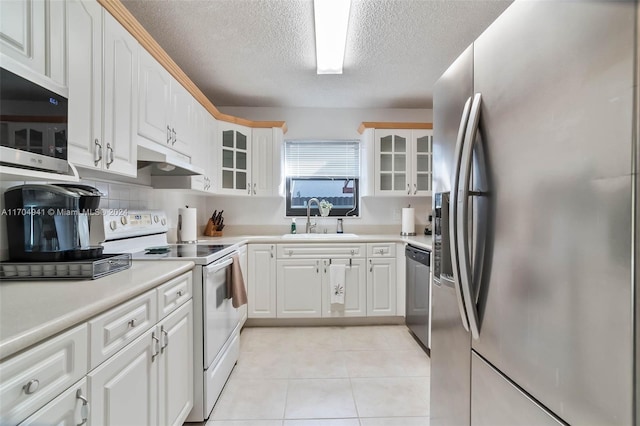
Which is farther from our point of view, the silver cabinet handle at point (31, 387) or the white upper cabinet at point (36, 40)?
the white upper cabinet at point (36, 40)

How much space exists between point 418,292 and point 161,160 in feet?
7.33

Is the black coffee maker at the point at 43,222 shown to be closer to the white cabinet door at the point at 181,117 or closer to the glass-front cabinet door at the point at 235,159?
the white cabinet door at the point at 181,117

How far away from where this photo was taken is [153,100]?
1763 millimetres

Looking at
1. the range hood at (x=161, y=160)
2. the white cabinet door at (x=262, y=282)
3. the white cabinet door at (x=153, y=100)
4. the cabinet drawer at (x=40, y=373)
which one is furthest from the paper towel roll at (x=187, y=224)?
the cabinet drawer at (x=40, y=373)

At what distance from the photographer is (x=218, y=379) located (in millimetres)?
1755

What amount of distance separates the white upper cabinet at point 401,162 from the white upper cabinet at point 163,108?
6.32 ft

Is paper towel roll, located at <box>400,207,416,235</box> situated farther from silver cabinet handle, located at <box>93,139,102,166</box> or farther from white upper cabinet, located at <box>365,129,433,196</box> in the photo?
silver cabinet handle, located at <box>93,139,102,166</box>

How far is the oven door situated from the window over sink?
5.41ft

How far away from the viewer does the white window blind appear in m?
3.52

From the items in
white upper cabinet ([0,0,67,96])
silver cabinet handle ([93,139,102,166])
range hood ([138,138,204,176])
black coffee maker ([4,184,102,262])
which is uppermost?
white upper cabinet ([0,0,67,96])

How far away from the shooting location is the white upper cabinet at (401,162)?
10.6ft

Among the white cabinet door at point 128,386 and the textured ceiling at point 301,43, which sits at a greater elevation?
the textured ceiling at point 301,43

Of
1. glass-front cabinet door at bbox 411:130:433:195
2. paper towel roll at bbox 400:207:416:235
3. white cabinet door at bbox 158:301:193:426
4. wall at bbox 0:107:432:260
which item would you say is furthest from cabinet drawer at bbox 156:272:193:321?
glass-front cabinet door at bbox 411:130:433:195

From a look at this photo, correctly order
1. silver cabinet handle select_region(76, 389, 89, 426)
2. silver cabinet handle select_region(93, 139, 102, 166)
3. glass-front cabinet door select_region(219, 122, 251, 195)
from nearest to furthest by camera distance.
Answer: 1. silver cabinet handle select_region(76, 389, 89, 426)
2. silver cabinet handle select_region(93, 139, 102, 166)
3. glass-front cabinet door select_region(219, 122, 251, 195)
